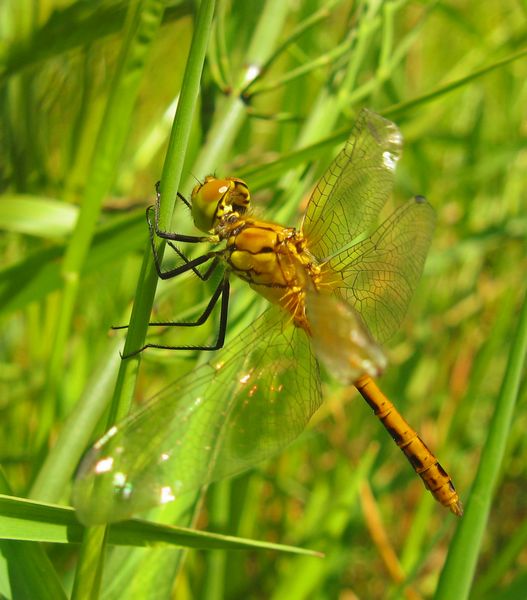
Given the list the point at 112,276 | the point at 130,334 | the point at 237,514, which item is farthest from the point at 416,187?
the point at 130,334

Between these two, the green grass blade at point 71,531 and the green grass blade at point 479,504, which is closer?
the green grass blade at point 71,531

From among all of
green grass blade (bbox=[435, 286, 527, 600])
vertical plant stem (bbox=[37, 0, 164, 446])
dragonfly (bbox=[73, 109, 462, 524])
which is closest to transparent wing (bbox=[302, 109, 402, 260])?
dragonfly (bbox=[73, 109, 462, 524])

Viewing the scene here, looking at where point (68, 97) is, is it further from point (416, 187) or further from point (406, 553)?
point (406, 553)

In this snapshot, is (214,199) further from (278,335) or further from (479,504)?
(479,504)

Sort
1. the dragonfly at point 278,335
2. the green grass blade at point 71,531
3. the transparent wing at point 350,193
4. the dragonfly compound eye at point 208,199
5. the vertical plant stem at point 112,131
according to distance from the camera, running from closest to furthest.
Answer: the green grass blade at point 71,531 → the dragonfly at point 278,335 → the vertical plant stem at point 112,131 → the dragonfly compound eye at point 208,199 → the transparent wing at point 350,193

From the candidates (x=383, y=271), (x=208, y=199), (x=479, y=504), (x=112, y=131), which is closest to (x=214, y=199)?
(x=208, y=199)

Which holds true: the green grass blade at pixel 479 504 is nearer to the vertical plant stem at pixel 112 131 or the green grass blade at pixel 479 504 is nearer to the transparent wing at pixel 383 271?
the transparent wing at pixel 383 271

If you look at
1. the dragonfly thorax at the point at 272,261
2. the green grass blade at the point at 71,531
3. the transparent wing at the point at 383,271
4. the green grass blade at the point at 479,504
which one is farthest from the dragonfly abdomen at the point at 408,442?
the green grass blade at the point at 71,531
